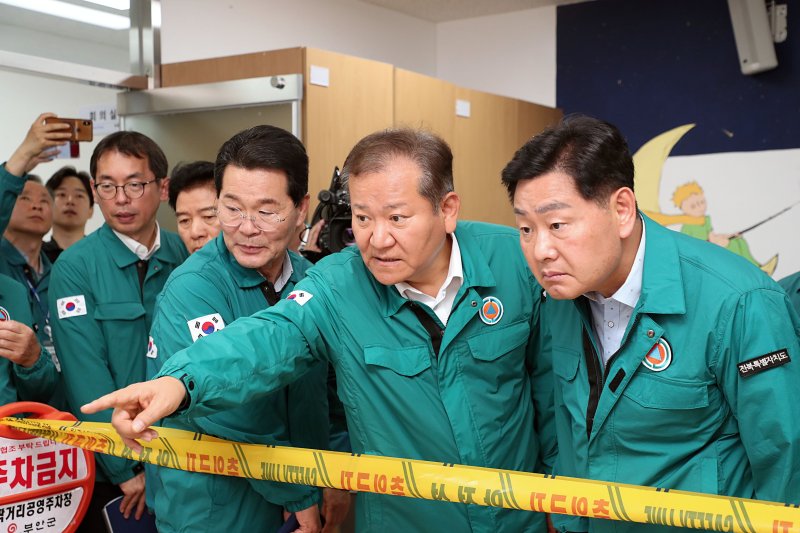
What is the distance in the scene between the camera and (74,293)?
8.36 ft

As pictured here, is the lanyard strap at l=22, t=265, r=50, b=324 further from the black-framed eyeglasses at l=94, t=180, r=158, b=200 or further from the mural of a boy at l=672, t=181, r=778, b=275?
the mural of a boy at l=672, t=181, r=778, b=275

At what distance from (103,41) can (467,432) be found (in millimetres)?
3305

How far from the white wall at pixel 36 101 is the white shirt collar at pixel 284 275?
8.85ft

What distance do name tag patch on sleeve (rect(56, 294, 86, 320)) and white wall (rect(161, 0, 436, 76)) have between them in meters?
2.25

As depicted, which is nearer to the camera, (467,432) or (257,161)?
(467,432)

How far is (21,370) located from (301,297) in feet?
3.55

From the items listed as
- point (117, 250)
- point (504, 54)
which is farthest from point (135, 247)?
point (504, 54)

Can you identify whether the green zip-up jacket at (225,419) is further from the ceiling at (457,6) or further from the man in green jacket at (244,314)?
the ceiling at (457,6)

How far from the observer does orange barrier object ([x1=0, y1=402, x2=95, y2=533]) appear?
6.30 ft

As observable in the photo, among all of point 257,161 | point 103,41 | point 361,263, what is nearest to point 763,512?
point 361,263

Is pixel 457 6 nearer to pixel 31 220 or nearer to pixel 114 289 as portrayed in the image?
pixel 31 220

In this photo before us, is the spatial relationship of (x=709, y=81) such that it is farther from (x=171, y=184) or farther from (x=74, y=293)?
(x=74, y=293)

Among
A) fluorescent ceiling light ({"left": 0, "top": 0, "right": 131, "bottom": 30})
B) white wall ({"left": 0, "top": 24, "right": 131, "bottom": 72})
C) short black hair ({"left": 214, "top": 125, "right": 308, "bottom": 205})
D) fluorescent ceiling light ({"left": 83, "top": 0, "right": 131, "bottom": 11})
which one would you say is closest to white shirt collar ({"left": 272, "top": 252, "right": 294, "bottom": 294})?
short black hair ({"left": 214, "top": 125, "right": 308, "bottom": 205})

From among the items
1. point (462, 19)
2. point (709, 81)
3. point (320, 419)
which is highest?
point (462, 19)
